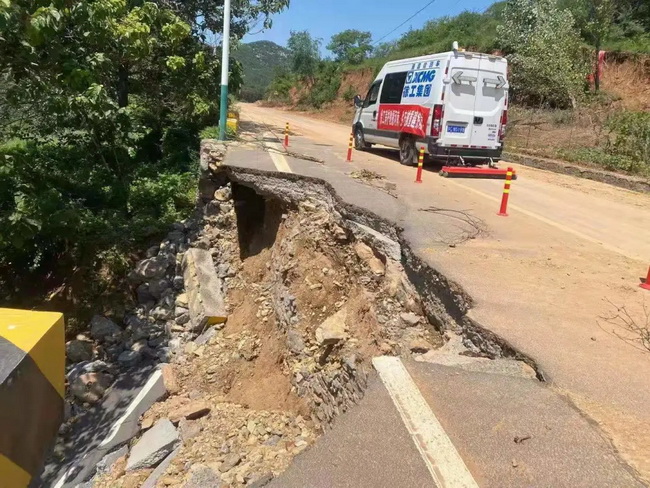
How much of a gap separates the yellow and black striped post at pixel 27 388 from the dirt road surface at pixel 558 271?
3.52 meters

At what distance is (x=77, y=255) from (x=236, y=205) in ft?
11.1

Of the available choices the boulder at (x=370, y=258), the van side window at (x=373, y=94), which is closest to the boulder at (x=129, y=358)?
the boulder at (x=370, y=258)

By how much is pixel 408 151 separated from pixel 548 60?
11.2 metres

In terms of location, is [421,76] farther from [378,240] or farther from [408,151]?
[378,240]

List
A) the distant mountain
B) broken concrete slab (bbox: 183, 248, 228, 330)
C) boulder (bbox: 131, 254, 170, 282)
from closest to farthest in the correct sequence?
1. broken concrete slab (bbox: 183, 248, 228, 330)
2. boulder (bbox: 131, 254, 170, 282)
3. the distant mountain

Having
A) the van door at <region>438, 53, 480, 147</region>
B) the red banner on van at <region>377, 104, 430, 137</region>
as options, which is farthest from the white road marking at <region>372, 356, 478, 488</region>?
the red banner on van at <region>377, 104, 430, 137</region>

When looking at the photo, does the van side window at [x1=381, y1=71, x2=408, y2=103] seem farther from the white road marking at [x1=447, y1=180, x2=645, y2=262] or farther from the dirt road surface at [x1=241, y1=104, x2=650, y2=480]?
the white road marking at [x1=447, y1=180, x2=645, y2=262]

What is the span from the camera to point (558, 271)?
5.49 m

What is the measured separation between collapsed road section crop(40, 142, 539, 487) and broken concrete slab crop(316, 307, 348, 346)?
0.07 ft

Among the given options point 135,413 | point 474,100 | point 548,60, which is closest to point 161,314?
point 135,413

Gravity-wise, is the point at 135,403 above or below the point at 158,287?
below

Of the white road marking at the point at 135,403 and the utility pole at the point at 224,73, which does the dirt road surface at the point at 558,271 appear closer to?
the utility pole at the point at 224,73

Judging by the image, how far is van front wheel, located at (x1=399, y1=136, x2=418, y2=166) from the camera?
12523 mm

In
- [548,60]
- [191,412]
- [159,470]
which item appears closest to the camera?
[159,470]
